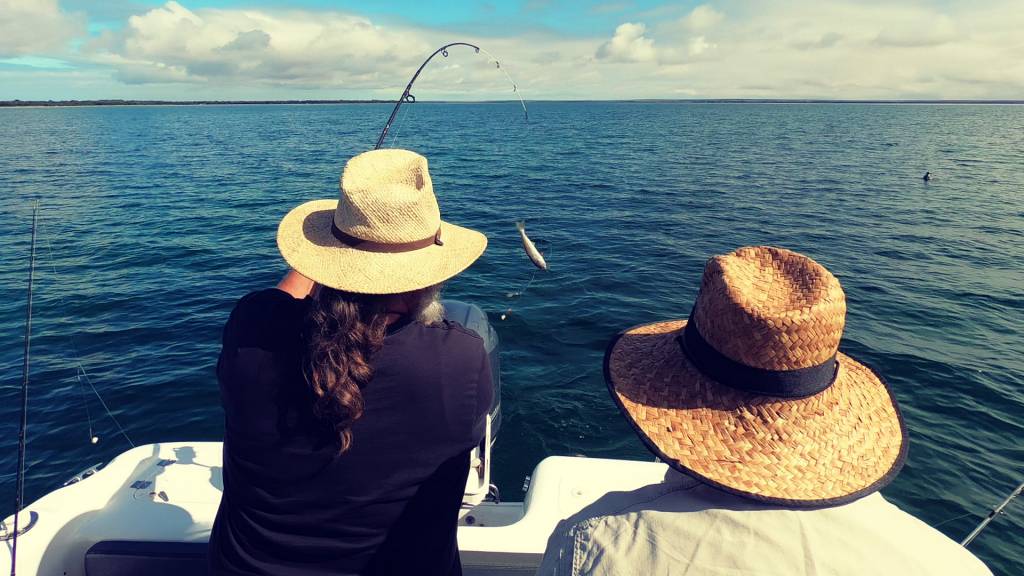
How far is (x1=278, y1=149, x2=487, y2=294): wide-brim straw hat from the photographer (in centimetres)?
169

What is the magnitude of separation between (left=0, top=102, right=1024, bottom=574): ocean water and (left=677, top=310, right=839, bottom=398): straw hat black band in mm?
4904

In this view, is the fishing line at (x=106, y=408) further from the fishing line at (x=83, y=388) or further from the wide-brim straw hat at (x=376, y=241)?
the wide-brim straw hat at (x=376, y=241)

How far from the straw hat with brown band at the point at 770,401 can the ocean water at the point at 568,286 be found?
4823 millimetres

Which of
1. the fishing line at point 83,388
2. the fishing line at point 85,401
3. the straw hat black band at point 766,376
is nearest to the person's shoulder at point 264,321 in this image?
the straw hat black band at point 766,376

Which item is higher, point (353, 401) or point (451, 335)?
point (451, 335)

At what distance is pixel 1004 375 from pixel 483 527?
33.5 feet

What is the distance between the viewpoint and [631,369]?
80.3 inches

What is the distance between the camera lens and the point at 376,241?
176 cm

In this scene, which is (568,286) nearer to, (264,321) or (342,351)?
(264,321)

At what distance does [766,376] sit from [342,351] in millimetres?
1321

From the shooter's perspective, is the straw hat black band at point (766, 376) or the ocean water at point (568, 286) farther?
the ocean water at point (568, 286)

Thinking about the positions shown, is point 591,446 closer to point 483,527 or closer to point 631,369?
point 483,527

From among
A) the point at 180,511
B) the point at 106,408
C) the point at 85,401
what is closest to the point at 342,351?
the point at 180,511

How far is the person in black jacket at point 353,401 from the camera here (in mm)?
1582
